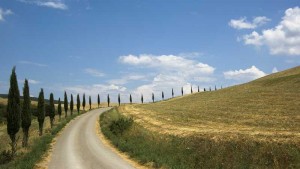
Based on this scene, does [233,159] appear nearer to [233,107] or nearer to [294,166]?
[294,166]

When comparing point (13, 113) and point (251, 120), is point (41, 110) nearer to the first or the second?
point (13, 113)

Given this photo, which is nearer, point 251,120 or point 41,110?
point 251,120

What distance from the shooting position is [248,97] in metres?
65.1

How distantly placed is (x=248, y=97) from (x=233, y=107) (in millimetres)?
9787

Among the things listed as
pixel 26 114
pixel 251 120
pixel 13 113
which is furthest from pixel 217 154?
pixel 26 114

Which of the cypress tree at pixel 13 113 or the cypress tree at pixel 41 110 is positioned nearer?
the cypress tree at pixel 13 113

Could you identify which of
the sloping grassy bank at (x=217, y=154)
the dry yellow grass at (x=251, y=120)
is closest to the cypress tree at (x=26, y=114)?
the dry yellow grass at (x=251, y=120)

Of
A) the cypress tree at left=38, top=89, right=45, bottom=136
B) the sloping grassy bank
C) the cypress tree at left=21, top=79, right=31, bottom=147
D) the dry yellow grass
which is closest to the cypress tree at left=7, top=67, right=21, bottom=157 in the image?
the cypress tree at left=21, top=79, right=31, bottom=147

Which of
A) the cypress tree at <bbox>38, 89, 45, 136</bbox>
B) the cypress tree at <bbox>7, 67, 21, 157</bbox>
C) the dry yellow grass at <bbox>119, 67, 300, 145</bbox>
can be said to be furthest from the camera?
the cypress tree at <bbox>38, 89, 45, 136</bbox>

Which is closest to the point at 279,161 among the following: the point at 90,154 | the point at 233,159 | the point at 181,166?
the point at 233,159

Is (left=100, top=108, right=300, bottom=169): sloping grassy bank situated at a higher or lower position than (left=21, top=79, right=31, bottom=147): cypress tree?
lower

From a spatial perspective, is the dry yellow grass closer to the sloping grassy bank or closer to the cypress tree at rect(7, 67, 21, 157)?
the sloping grassy bank

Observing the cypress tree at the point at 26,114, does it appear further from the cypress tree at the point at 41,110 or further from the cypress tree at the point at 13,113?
the cypress tree at the point at 41,110

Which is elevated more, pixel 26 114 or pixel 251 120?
pixel 26 114
